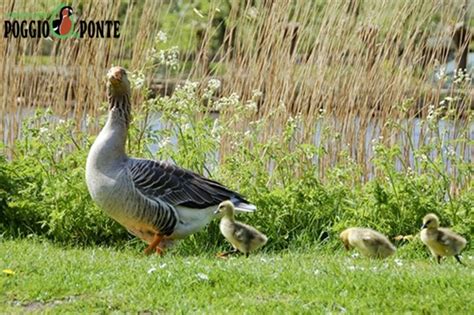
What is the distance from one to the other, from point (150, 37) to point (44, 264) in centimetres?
441

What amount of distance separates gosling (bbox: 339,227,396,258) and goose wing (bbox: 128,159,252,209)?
107cm

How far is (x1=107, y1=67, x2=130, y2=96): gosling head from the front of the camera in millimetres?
9336

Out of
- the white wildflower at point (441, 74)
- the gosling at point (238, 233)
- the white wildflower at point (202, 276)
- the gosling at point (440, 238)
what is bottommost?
the gosling at point (238, 233)

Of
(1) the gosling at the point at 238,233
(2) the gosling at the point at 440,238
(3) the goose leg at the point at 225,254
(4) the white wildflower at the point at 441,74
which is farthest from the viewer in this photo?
(4) the white wildflower at the point at 441,74

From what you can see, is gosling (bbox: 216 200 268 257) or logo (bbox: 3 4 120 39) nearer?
gosling (bbox: 216 200 268 257)

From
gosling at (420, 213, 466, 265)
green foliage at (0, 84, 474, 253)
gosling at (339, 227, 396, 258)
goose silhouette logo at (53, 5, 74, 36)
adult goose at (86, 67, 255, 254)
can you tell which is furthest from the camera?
goose silhouette logo at (53, 5, 74, 36)

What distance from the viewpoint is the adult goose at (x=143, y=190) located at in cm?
904

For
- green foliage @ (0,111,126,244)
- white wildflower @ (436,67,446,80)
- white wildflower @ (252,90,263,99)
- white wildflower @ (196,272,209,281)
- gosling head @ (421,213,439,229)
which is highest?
white wildflower @ (436,67,446,80)

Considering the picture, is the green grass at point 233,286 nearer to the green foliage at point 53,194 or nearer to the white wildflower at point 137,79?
the green foliage at point 53,194

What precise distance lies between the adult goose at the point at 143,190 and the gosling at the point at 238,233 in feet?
0.86

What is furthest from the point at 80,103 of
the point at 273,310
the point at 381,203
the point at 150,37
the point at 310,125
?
the point at 273,310

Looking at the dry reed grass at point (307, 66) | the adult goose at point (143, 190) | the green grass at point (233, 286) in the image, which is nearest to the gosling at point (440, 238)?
the green grass at point (233, 286)

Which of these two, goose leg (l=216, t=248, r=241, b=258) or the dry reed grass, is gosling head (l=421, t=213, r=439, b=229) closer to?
goose leg (l=216, t=248, r=241, b=258)

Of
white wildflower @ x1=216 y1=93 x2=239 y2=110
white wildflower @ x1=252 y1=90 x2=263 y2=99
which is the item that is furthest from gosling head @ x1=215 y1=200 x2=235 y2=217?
white wildflower @ x1=252 y1=90 x2=263 y2=99
